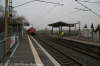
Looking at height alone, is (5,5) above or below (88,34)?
above

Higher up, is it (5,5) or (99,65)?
(5,5)

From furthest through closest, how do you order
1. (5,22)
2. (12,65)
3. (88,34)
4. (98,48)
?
(88,34) < (98,48) < (5,22) < (12,65)

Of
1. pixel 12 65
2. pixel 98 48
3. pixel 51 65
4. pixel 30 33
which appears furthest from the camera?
pixel 30 33

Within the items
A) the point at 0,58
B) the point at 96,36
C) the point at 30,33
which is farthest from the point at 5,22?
the point at 30,33

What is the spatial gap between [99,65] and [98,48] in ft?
36.0

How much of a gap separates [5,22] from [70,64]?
19.4 ft

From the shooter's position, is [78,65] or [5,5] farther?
[5,5]

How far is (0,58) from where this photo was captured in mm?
11312

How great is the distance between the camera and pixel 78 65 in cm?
1209

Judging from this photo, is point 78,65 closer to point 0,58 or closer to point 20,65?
point 20,65

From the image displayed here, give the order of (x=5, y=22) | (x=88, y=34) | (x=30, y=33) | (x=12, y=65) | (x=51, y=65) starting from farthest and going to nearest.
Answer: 1. (x=30, y=33)
2. (x=88, y=34)
3. (x=5, y=22)
4. (x=51, y=65)
5. (x=12, y=65)

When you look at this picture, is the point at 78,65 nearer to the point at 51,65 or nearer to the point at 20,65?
the point at 51,65

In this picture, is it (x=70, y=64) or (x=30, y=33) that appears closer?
(x=70, y=64)

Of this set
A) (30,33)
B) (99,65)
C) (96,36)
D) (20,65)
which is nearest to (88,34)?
(96,36)
